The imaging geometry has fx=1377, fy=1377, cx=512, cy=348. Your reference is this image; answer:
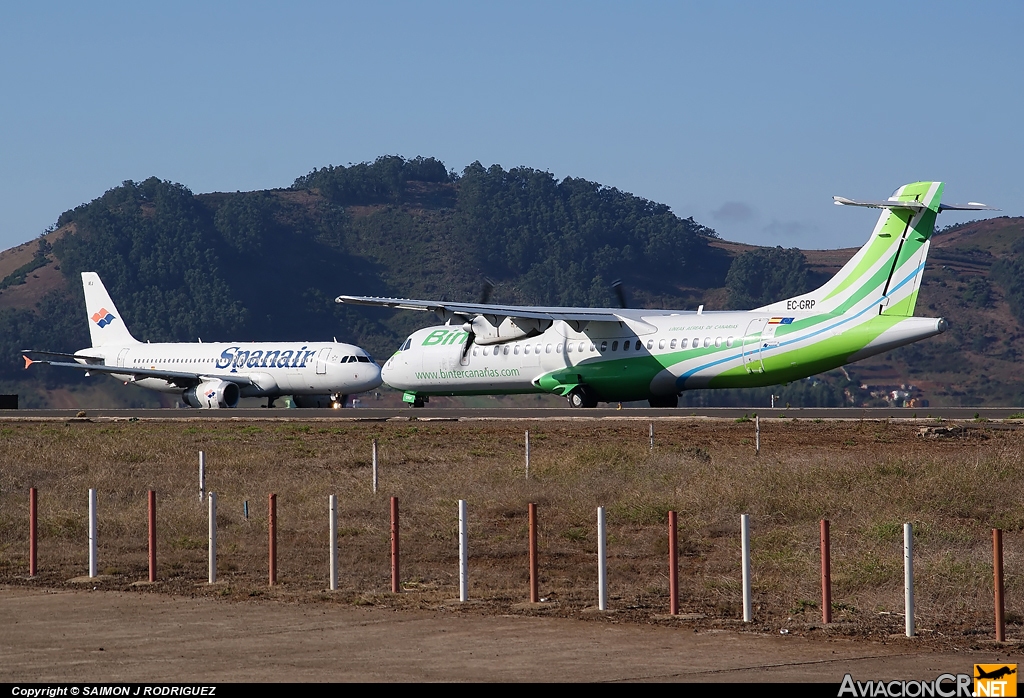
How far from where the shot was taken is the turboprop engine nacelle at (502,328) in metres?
46.5

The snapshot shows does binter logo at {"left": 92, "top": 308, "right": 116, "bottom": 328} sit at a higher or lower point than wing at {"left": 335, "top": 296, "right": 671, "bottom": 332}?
higher

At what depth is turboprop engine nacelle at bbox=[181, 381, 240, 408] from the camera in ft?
191

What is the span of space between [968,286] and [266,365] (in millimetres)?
143343

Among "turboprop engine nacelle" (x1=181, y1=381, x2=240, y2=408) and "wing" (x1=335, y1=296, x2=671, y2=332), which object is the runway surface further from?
"turboprop engine nacelle" (x1=181, y1=381, x2=240, y2=408)

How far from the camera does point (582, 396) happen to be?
4578cm

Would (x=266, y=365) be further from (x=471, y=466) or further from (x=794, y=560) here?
(x=794, y=560)

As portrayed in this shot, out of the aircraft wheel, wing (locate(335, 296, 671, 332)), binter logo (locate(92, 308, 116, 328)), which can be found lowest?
the aircraft wheel

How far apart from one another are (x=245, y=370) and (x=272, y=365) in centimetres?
→ 168

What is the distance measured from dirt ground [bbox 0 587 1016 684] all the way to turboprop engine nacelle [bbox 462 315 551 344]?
3381cm

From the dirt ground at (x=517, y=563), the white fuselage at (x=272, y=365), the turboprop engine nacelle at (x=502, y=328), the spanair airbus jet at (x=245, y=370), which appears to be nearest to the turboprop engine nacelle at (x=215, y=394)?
the spanair airbus jet at (x=245, y=370)

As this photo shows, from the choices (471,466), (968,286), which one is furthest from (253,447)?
(968,286)

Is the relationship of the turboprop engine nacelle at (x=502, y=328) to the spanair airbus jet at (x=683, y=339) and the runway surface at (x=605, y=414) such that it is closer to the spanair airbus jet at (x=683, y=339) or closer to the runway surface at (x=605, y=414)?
the spanair airbus jet at (x=683, y=339)

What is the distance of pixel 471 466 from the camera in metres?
26.8

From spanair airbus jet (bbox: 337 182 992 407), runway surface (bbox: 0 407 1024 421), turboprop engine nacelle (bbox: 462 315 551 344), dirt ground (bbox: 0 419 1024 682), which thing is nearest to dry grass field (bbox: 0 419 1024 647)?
dirt ground (bbox: 0 419 1024 682)
